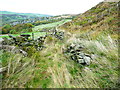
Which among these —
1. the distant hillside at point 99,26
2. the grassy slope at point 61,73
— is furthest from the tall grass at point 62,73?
the distant hillside at point 99,26

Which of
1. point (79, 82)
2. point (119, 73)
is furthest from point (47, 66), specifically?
point (119, 73)

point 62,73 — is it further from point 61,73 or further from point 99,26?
point 99,26

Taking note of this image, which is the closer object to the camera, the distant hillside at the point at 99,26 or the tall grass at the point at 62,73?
the tall grass at the point at 62,73

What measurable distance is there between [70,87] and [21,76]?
153 cm

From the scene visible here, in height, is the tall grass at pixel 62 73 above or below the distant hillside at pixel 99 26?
below

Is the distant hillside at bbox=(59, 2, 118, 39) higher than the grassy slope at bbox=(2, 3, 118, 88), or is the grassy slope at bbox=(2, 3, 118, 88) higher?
the distant hillside at bbox=(59, 2, 118, 39)

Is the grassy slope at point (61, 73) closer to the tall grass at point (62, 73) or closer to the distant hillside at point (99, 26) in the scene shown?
Result: the tall grass at point (62, 73)

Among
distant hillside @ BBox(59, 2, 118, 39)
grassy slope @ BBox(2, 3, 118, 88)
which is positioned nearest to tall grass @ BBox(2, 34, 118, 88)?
grassy slope @ BBox(2, 3, 118, 88)

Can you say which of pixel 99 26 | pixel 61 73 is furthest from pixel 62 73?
pixel 99 26

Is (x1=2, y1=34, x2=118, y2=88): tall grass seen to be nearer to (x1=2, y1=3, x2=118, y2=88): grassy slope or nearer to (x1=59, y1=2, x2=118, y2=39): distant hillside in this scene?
(x1=2, y1=3, x2=118, y2=88): grassy slope

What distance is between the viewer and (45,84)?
2.18 metres

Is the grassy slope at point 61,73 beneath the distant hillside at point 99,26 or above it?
beneath

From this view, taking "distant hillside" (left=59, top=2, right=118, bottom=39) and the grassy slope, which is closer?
the grassy slope

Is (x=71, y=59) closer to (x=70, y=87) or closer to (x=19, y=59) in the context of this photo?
(x=70, y=87)
